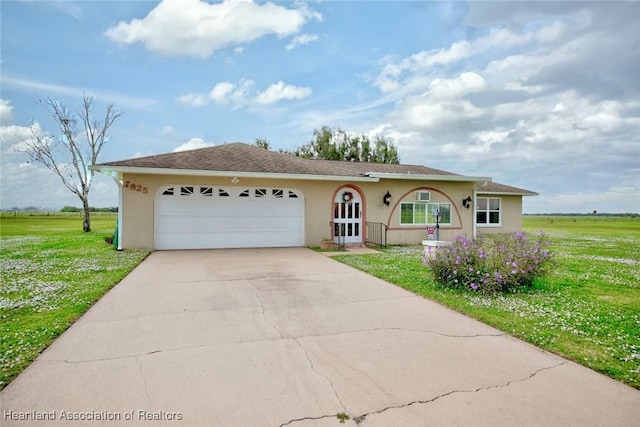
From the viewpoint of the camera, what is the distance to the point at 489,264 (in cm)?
595

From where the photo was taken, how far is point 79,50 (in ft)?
41.0

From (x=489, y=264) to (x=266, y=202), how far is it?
788 centimetres

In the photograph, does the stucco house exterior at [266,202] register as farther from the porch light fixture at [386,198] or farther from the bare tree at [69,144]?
the bare tree at [69,144]

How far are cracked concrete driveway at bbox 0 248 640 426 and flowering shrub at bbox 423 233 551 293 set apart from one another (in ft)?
4.18

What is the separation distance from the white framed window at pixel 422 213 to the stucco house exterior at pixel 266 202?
0.04m

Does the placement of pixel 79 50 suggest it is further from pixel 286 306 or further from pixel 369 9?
pixel 286 306

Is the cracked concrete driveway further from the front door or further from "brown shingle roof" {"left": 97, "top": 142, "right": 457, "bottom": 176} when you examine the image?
the front door

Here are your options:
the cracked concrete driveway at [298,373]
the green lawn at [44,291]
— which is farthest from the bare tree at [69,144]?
the cracked concrete driveway at [298,373]

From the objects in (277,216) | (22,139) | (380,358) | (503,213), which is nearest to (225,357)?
(380,358)

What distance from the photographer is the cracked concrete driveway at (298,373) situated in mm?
2326

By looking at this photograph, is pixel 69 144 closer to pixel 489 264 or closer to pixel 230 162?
pixel 230 162

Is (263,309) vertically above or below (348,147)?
below

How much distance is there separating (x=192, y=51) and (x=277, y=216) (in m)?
7.53

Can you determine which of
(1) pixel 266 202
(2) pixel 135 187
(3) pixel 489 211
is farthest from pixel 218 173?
(3) pixel 489 211
